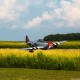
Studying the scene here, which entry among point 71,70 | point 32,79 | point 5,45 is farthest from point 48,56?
point 5,45

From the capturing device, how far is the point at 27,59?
81.5 ft

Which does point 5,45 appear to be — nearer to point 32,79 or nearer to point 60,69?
point 60,69

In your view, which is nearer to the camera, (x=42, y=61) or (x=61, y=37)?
(x=42, y=61)

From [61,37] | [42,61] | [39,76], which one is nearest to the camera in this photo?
[39,76]

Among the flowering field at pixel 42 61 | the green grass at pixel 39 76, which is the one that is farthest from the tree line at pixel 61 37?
the green grass at pixel 39 76

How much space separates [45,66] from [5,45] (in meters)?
54.3

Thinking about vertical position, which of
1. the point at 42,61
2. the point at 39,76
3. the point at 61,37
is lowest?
the point at 39,76

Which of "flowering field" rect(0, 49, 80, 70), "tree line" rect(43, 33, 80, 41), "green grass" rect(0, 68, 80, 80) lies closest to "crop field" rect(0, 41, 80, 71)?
"flowering field" rect(0, 49, 80, 70)

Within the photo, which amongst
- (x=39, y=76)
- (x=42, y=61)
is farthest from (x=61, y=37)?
(x=39, y=76)

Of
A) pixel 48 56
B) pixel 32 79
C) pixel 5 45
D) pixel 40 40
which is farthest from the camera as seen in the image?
pixel 5 45

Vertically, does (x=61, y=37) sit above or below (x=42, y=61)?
above

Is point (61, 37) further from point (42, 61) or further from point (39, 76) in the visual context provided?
point (39, 76)

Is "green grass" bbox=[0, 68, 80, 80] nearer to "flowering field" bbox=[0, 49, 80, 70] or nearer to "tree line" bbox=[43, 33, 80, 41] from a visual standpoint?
"flowering field" bbox=[0, 49, 80, 70]

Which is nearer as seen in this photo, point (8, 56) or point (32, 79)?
point (32, 79)
